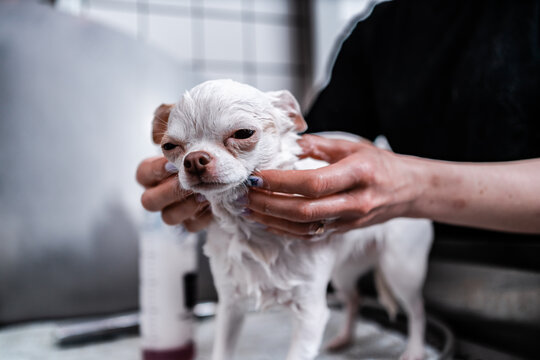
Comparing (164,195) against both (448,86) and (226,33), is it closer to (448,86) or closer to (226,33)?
(448,86)

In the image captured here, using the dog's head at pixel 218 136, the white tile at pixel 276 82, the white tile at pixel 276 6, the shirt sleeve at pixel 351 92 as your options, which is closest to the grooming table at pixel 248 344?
the dog's head at pixel 218 136

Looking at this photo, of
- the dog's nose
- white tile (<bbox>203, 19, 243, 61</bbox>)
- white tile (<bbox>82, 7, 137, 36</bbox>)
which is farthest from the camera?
white tile (<bbox>203, 19, 243, 61</bbox>)

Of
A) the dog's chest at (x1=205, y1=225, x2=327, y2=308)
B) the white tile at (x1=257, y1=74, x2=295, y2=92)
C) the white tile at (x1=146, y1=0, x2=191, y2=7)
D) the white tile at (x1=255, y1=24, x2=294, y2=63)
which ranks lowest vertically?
the dog's chest at (x1=205, y1=225, x2=327, y2=308)

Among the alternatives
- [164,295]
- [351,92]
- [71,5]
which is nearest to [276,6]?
[71,5]

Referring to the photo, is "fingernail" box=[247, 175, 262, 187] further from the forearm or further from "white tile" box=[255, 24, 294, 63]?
"white tile" box=[255, 24, 294, 63]

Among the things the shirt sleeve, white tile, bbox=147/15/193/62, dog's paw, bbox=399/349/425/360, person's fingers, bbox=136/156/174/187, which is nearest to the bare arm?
person's fingers, bbox=136/156/174/187

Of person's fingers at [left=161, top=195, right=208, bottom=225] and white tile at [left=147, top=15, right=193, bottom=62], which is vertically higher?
white tile at [left=147, top=15, right=193, bottom=62]

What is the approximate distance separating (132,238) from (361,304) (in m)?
0.45

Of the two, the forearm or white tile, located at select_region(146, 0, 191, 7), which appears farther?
white tile, located at select_region(146, 0, 191, 7)

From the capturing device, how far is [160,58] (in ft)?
2.81

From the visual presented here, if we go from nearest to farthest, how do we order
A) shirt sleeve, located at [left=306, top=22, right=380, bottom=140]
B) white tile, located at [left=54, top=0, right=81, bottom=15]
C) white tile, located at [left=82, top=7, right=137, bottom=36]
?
shirt sleeve, located at [left=306, top=22, right=380, bottom=140]
white tile, located at [left=54, top=0, right=81, bottom=15]
white tile, located at [left=82, top=7, right=137, bottom=36]

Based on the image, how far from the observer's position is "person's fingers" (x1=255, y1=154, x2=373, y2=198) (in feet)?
1.25

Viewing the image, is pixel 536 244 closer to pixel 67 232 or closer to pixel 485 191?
pixel 485 191

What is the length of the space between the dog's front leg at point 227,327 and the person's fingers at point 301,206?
0.14 metres
